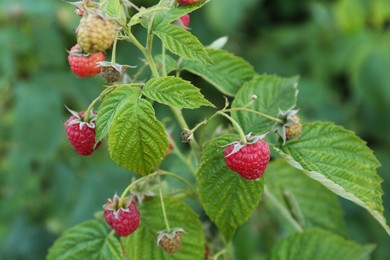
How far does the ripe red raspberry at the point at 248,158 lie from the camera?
135 cm

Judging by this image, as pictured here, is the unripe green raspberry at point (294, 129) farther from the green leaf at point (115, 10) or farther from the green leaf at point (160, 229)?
the green leaf at point (115, 10)

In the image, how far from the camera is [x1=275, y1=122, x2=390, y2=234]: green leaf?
1411mm

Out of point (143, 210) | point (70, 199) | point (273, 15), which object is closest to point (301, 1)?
point (273, 15)

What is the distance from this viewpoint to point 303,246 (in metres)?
1.69

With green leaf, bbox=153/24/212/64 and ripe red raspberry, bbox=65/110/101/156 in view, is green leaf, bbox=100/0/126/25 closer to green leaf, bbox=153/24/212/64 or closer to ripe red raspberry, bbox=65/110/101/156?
green leaf, bbox=153/24/212/64

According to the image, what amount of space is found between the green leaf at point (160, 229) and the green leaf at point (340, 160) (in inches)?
11.7

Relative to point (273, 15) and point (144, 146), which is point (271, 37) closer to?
point (273, 15)

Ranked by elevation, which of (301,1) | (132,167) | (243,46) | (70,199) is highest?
(132,167)

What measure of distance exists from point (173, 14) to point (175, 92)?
191 millimetres

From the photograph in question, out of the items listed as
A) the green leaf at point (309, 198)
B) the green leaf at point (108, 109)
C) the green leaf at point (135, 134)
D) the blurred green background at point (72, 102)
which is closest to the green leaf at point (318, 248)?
the green leaf at point (309, 198)

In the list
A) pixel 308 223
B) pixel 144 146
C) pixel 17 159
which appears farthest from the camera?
pixel 17 159

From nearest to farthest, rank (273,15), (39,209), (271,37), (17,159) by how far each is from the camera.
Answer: (17,159) < (39,209) < (271,37) < (273,15)

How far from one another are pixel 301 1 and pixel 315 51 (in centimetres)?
74

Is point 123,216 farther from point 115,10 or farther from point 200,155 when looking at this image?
point 115,10
